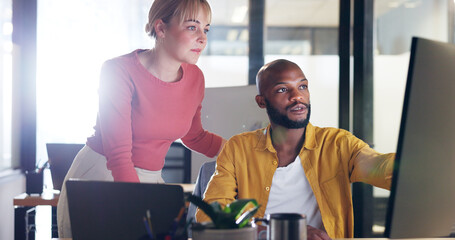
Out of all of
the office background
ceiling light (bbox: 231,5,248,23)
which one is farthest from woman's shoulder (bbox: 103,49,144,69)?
ceiling light (bbox: 231,5,248,23)

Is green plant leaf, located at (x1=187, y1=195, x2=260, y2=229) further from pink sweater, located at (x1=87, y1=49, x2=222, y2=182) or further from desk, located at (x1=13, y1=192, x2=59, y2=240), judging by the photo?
desk, located at (x1=13, y1=192, x2=59, y2=240)

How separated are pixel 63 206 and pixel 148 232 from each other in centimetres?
132

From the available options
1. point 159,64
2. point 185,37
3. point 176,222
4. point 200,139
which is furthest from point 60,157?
point 176,222

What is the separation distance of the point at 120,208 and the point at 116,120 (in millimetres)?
1062

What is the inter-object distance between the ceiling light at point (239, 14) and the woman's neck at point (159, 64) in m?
1.88

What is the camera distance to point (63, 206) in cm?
208

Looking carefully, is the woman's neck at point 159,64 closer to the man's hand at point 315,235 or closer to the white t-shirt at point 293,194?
the white t-shirt at point 293,194

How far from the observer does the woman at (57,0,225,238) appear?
197 centimetres

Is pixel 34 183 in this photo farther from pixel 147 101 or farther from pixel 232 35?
pixel 232 35

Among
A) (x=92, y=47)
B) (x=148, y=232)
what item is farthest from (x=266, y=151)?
(x=92, y=47)

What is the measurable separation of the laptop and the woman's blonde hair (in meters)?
1.22

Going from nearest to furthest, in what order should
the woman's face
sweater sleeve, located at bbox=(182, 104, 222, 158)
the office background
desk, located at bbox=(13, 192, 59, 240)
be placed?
the woman's face, sweater sleeve, located at bbox=(182, 104, 222, 158), desk, located at bbox=(13, 192, 59, 240), the office background

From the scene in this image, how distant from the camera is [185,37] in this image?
210 cm

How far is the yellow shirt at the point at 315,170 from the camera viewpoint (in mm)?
1656
